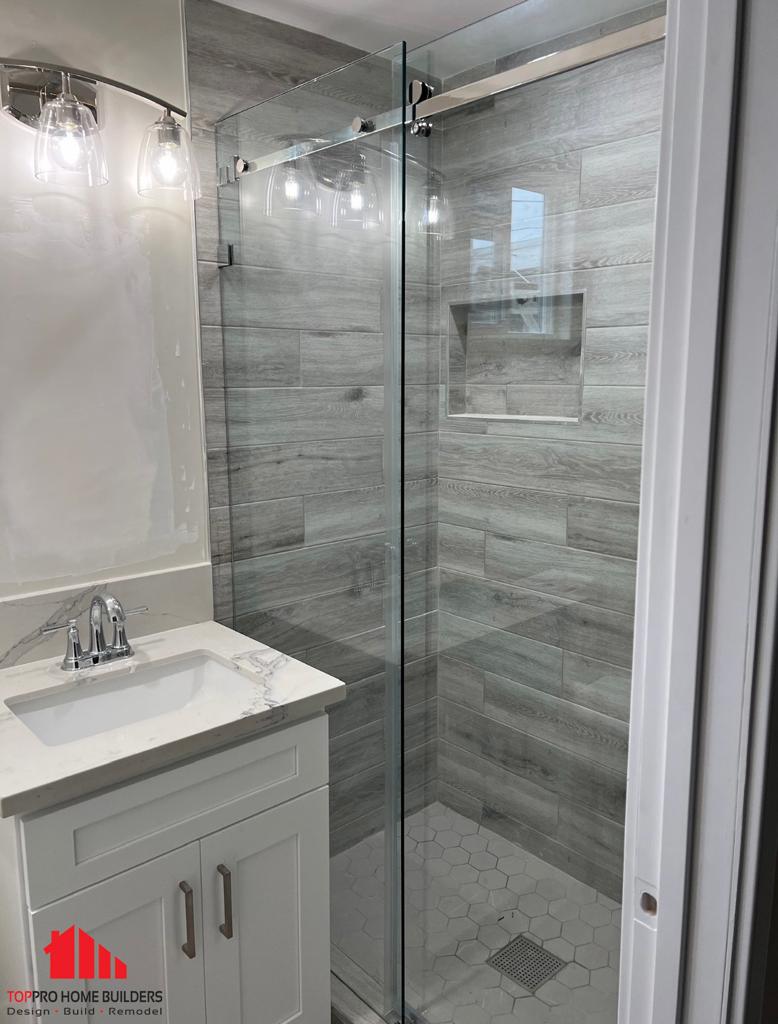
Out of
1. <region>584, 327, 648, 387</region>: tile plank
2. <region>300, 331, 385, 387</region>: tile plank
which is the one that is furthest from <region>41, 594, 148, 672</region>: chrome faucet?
<region>584, 327, 648, 387</region>: tile plank

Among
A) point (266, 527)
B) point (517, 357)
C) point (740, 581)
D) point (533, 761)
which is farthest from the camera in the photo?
point (266, 527)

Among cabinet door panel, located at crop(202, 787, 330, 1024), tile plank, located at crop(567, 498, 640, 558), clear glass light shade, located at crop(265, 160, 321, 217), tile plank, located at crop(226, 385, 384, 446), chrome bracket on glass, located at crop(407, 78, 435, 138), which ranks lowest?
cabinet door panel, located at crop(202, 787, 330, 1024)

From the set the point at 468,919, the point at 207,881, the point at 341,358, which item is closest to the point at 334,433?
the point at 341,358

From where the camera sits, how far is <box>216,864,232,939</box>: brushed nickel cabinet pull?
1.51 metres

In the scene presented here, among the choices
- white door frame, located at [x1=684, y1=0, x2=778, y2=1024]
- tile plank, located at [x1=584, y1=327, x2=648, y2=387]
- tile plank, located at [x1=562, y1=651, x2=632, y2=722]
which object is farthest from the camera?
tile plank, located at [x1=562, y1=651, x2=632, y2=722]

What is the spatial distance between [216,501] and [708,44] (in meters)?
1.63

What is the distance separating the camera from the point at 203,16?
1.86 metres

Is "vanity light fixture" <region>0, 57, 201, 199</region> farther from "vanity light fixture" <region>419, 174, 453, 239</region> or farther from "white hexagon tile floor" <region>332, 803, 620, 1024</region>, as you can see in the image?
"white hexagon tile floor" <region>332, 803, 620, 1024</region>

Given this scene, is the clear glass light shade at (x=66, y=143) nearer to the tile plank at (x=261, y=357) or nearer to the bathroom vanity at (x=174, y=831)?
the tile plank at (x=261, y=357)

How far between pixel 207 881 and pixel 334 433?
1.01 metres

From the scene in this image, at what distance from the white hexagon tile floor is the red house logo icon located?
0.67 m

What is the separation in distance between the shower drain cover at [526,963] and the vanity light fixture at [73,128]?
197 centimetres

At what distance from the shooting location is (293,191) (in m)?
1.84

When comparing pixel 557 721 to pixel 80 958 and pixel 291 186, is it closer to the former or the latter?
pixel 80 958
